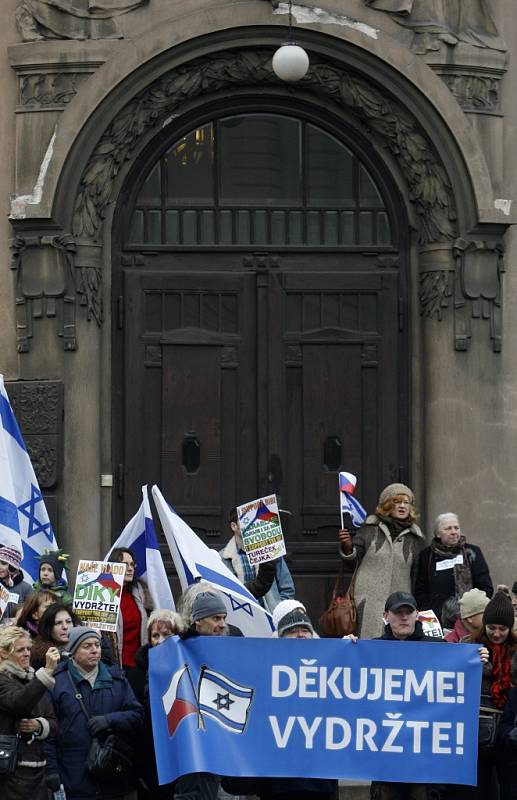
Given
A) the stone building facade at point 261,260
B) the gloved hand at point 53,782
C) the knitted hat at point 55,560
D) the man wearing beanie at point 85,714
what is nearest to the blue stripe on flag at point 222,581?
the knitted hat at point 55,560

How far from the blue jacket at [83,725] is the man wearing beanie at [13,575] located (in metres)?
1.99

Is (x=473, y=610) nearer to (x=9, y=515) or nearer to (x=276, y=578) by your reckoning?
(x=276, y=578)

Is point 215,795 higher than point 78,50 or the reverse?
the reverse

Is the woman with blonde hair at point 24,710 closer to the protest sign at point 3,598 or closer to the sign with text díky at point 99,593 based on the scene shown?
the sign with text díky at point 99,593

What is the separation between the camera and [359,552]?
1410 centimetres

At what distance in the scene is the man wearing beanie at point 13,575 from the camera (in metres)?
12.7

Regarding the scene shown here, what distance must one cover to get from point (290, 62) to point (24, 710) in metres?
6.82

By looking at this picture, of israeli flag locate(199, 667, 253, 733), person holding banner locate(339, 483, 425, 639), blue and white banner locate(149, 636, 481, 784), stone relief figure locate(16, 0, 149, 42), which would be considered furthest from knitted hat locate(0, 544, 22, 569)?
stone relief figure locate(16, 0, 149, 42)

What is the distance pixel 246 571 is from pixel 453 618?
1.52 m

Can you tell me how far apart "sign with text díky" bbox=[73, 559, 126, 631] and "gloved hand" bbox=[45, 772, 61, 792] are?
1.68m

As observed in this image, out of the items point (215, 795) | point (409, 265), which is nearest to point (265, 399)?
point (409, 265)

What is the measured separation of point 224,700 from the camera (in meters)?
10.5

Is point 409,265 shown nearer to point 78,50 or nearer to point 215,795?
point 78,50

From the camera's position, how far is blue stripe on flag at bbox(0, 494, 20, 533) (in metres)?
13.4
